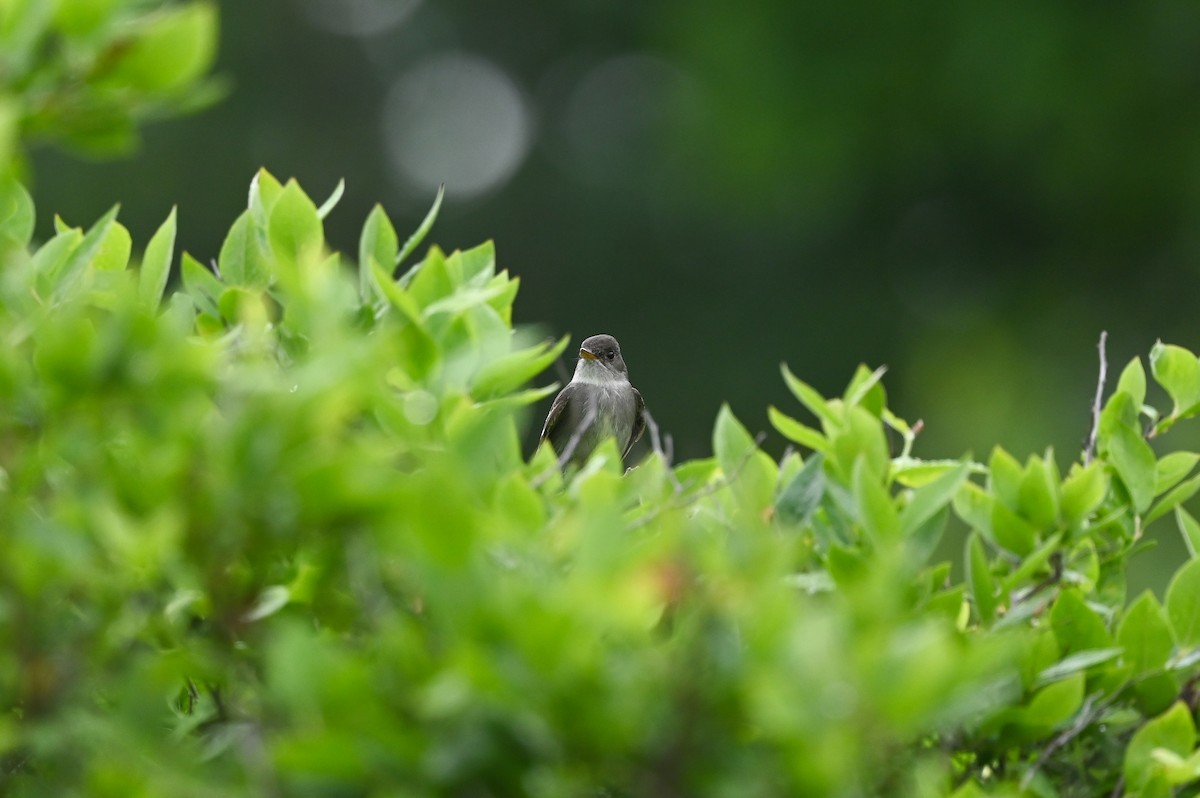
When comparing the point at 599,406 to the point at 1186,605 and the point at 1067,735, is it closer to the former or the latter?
the point at 1186,605

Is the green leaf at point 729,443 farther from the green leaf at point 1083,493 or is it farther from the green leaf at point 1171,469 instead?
the green leaf at point 1171,469

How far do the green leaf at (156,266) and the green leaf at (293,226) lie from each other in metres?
0.14

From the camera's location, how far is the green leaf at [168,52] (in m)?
1.38

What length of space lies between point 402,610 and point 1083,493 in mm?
864

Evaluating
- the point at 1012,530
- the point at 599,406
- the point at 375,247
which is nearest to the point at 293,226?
the point at 375,247

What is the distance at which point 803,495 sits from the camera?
1.88 meters

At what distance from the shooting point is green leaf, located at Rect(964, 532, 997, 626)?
72.3 inches

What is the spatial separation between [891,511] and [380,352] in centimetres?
68

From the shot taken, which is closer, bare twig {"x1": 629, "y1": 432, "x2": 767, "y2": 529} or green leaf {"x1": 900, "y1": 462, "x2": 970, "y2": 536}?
bare twig {"x1": 629, "y1": 432, "x2": 767, "y2": 529}

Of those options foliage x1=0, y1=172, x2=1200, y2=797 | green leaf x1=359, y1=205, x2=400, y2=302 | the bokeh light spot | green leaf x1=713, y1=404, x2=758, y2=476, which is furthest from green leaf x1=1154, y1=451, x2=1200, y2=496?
the bokeh light spot

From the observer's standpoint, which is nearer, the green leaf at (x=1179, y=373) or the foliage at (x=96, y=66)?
the foliage at (x=96, y=66)

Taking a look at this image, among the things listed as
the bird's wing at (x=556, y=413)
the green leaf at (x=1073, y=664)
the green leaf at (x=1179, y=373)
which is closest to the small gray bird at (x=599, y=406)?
the bird's wing at (x=556, y=413)

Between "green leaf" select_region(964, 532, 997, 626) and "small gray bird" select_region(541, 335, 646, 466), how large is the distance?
352 centimetres

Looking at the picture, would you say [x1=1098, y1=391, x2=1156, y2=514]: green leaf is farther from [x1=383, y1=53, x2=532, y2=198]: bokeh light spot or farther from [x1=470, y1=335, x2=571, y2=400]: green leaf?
[x1=383, y1=53, x2=532, y2=198]: bokeh light spot
